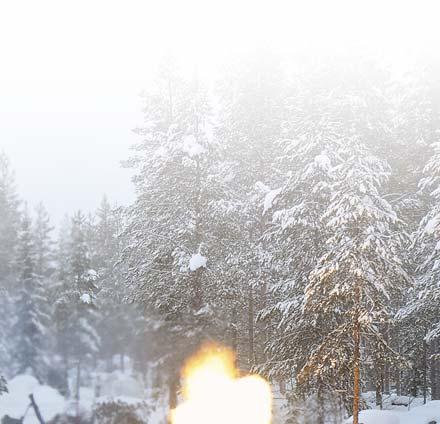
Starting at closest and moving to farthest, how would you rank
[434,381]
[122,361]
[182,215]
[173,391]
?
1. [122,361]
2. [173,391]
3. [182,215]
4. [434,381]

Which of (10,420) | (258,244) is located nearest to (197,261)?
(258,244)

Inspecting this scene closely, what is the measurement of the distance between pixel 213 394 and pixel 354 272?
481cm

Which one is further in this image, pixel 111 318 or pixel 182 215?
pixel 182 215

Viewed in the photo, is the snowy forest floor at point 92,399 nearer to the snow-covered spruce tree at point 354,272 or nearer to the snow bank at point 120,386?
the snow bank at point 120,386

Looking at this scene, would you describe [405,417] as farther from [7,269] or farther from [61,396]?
[7,269]

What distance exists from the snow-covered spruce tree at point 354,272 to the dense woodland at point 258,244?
51 mm

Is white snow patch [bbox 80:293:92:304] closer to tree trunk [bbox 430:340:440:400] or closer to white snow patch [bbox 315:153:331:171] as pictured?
white snow patch [bbox 315:153:331:171]

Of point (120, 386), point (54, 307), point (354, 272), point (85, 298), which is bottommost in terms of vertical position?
point (120, 386)

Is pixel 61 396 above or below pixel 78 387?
below

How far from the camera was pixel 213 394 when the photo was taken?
1255 cm

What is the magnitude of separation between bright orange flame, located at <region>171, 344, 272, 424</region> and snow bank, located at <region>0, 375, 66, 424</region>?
3.33 m

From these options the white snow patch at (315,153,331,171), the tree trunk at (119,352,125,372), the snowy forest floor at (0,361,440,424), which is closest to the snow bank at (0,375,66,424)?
the snowy forest floor at (0,361,440,424)

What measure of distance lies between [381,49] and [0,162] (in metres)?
16.8

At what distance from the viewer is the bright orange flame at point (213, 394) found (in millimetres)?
11248
